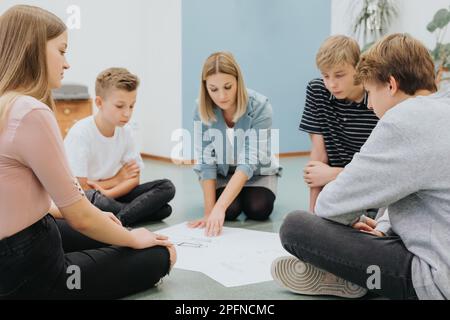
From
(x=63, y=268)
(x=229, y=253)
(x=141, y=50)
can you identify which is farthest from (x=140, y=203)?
(x=141, y=50)

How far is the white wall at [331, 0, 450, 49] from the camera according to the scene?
12.4 feet

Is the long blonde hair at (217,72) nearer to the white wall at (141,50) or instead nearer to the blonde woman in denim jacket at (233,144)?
the blonde woman in denim jacket at (233,144)

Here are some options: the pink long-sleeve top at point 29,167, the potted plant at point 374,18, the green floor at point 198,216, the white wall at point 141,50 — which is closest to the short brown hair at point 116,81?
the green floor at point 198,216

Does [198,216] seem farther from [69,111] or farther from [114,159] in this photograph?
[69,111]

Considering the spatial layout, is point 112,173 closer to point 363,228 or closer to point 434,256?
point 363,228

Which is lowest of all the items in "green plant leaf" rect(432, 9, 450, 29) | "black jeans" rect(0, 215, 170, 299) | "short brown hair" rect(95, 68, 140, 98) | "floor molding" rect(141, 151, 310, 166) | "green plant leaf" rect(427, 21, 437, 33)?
"floor molding" rect(141, 151, 310, 166)

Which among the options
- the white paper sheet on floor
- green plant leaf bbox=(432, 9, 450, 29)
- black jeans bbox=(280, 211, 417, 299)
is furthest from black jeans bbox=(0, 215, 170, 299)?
green plant leaf bbox=(432, 9, 450, 29)

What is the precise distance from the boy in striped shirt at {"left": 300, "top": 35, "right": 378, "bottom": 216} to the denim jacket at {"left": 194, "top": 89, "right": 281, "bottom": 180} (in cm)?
21

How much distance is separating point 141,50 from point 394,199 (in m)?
3.14

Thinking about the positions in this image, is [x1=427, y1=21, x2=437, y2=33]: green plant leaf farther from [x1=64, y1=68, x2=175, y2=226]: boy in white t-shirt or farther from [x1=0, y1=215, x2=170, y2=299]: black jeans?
[x1=0, y1=215, x2=170, y2=299]: black jeans

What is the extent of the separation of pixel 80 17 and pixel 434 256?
314 centimetres

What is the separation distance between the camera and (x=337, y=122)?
75.4 inches

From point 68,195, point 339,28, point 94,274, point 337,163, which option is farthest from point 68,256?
point 339,28

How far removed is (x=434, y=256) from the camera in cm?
103
